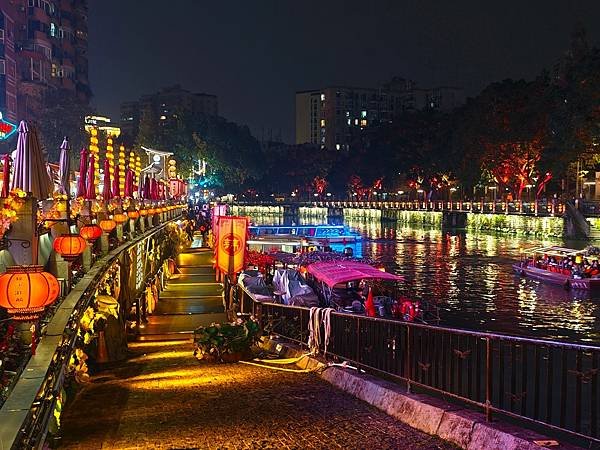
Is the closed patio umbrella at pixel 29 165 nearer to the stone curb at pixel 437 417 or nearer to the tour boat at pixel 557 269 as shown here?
the stone curb at pixel 437 417

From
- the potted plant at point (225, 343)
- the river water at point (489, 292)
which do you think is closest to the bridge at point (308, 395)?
the potted plant at point (225, 343)

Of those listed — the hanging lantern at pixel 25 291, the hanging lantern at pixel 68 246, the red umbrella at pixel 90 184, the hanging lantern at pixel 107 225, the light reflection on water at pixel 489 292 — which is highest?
the red umbrella at pixel 90 184

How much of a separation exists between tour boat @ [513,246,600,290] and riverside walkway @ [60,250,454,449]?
26.0m

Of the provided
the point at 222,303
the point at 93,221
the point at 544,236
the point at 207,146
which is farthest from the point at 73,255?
the point at 207,146

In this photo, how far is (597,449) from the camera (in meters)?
8.34

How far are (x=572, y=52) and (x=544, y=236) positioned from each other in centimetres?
1897

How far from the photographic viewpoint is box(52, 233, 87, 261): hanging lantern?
11.8 meters

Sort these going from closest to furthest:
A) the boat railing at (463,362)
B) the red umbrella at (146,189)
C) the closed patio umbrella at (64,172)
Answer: the boat railing at (463,362) → the closed patio umbrella at (64,172) → the red umbrella at (146,189)

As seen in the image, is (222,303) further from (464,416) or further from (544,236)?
(544,236)

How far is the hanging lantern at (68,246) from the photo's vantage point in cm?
1180

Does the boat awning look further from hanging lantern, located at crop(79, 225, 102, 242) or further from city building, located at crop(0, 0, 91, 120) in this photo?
city building, located at crop(0, 0, 91, 120)

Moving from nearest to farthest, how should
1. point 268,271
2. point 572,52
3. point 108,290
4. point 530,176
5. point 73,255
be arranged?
point 73,255 → point 108,290 → point 268,271 → point 572,52 → point 530,176

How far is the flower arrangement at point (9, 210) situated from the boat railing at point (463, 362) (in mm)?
5736

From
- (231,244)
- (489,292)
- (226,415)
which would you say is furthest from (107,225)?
(489,292)
